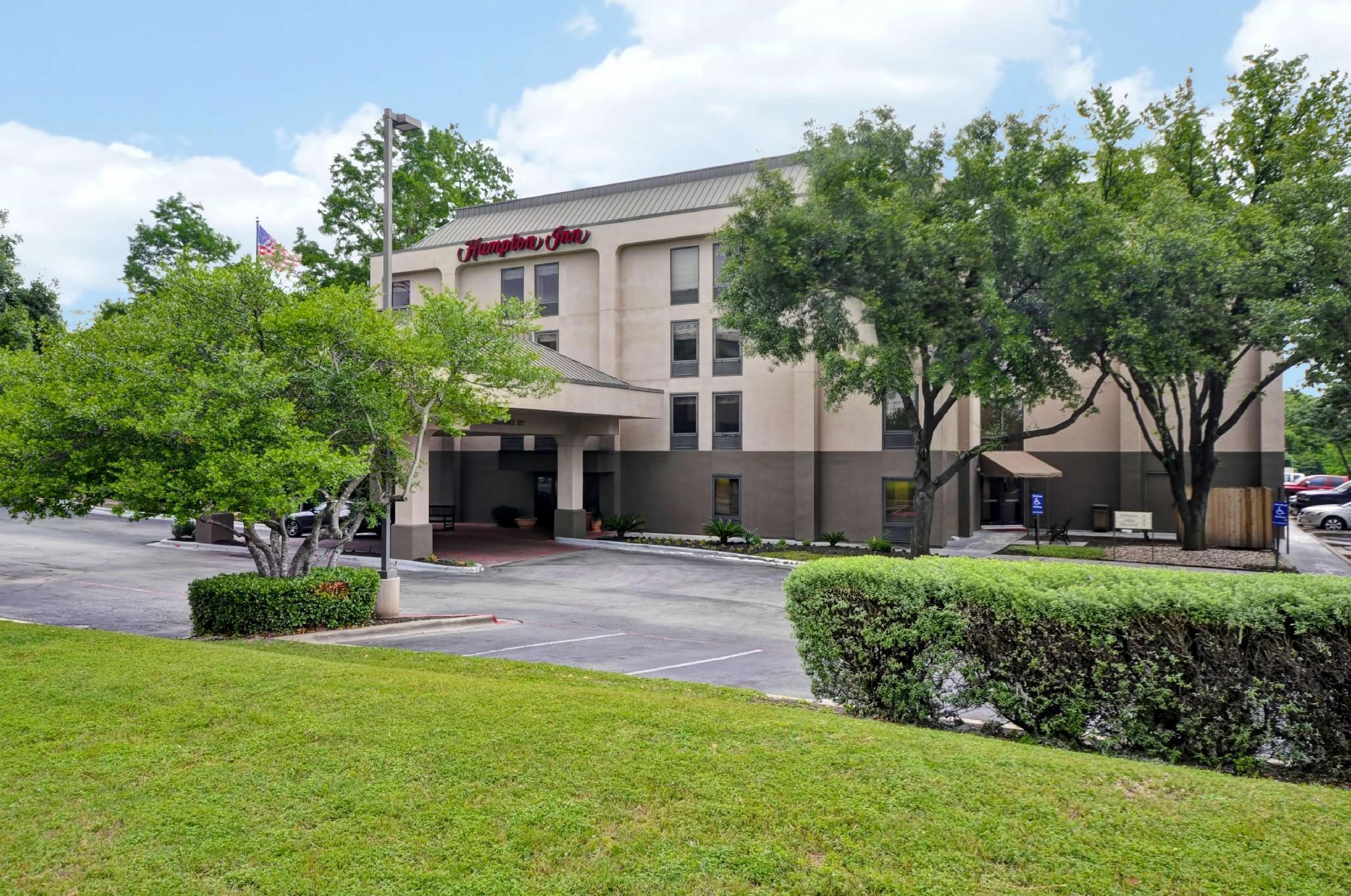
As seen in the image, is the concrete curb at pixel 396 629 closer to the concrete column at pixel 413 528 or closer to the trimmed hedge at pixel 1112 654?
the trimmed hedge at pixel 1112 654

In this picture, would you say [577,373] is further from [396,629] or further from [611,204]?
[396,629]

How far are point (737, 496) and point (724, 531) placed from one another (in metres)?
3.17

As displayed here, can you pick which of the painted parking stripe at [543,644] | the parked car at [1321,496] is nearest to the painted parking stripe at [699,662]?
the painted parking stripe at [543,644]

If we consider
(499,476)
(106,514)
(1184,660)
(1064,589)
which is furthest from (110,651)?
(106,514)

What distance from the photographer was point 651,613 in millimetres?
18609

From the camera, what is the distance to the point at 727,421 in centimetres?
3394

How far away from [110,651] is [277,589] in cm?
441

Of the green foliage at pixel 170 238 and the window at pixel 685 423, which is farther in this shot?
the green foliage at pixel 170 238

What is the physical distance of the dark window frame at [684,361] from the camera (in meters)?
34.4

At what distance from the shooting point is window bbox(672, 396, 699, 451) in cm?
3456

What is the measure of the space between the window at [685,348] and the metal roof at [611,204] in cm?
441

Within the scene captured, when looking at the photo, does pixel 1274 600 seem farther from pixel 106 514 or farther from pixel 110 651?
pixel 106 514

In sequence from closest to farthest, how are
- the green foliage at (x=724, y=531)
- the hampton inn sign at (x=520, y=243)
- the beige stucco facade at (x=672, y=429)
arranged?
1. the green foliage at (x=724, y=531)
2. the beige stucco facade at (x=672, y=429)
3. the hampton inn sign at (x=520, y=243)

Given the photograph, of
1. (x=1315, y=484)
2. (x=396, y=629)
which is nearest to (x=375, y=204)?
(x=396, y=629)
